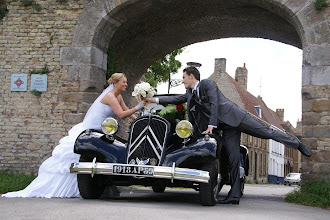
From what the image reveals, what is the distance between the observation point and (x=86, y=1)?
11.3 m

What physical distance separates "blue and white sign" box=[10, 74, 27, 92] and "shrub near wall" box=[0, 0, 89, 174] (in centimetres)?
9

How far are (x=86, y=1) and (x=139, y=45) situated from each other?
325cm

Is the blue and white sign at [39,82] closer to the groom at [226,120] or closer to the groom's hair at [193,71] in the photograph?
the groom at [226,120]

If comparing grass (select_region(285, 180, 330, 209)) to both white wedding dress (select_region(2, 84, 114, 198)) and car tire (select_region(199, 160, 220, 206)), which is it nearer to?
car tire (select_region(199, 160, 220, 206))

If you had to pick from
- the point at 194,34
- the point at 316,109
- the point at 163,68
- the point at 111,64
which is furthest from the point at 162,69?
the point at 316,109

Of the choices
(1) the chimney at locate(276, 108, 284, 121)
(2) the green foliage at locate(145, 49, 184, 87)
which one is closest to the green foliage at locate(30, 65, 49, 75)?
(2) the green foliage at locate(145, 49, 184, 87)

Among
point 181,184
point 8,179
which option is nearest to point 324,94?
point 181,184

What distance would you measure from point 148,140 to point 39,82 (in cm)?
517

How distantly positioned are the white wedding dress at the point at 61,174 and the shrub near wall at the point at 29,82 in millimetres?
2812

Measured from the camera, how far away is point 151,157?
6.78m

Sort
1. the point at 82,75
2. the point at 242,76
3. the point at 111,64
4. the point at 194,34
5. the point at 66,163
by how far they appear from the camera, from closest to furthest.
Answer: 1. the point at 66,163
2. the point at 82,75
3. the point at 111,64
4. the point at 194,34
5. the point at 242,76

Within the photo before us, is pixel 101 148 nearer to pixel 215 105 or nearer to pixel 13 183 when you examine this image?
pixel 215 105

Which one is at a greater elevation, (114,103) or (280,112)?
(280,112)

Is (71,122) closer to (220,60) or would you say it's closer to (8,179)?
(8,179)
